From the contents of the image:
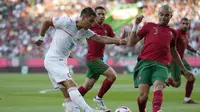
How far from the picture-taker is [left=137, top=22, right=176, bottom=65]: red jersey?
10719mm

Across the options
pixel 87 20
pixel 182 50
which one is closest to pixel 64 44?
pixel 87 20

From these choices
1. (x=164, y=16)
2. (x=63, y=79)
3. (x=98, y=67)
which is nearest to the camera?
→ (x=63, y=79)

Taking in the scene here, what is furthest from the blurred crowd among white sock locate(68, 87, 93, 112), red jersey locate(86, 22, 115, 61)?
white sock locate(68, 87, 93, 112)

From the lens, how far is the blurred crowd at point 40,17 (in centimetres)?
3516

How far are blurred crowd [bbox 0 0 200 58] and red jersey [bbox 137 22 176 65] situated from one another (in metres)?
23.3

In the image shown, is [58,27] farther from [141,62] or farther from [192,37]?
[192,37]

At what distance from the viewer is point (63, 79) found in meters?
10.6

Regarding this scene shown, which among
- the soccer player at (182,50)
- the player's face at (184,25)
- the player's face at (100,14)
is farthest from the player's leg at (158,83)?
the player's face at (184,25)

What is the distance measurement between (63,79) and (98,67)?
3.30m

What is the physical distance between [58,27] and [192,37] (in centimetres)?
2437

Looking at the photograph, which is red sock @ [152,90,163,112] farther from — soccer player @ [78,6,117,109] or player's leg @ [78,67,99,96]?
player's leg @ [78,67,99,96]

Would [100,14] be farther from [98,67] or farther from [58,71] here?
[58,71]

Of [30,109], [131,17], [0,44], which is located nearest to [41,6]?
[0,44]

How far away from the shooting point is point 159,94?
404 inches
